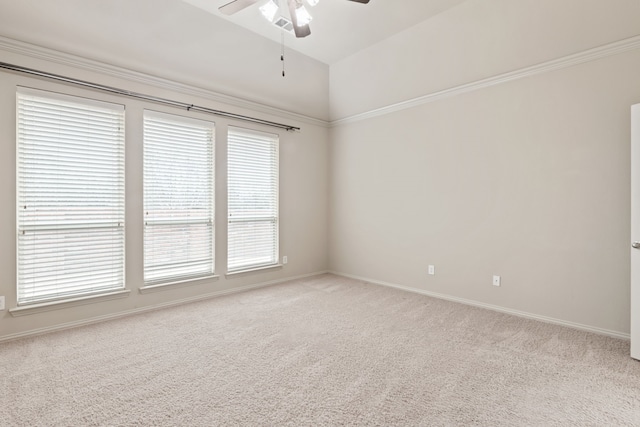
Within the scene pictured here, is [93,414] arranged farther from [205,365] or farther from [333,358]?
[333,358]

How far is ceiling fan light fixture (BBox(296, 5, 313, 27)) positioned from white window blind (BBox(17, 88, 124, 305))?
2.08m

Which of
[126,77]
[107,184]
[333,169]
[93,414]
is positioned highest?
[126,77]

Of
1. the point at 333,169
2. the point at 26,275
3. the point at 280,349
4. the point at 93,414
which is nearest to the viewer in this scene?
the point at 93,414

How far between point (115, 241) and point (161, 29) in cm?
230

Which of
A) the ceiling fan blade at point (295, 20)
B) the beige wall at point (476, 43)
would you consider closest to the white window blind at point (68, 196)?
the ceiling fan blade at point (295, 20)

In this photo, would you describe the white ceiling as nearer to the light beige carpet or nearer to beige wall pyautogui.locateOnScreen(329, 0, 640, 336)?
beige wall pyautogui.locateOnScreen(329, 0, 640, 336)

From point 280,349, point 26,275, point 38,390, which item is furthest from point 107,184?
point 280,349

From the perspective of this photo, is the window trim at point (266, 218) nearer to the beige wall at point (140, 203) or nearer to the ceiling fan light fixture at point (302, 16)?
the beige wall at point (140, 203)

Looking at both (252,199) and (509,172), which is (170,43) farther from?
(509,172)

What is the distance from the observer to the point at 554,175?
10.5 ft

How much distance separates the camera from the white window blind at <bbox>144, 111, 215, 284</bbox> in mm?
3580

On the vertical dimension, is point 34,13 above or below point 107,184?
above

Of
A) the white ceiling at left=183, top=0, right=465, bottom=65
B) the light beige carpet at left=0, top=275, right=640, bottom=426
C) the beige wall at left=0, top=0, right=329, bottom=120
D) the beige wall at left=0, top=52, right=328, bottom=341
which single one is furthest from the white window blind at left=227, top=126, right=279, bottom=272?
the white ceiling at left=183, top=0, right=465, bottom=65

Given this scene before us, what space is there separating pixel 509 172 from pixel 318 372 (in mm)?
2884
